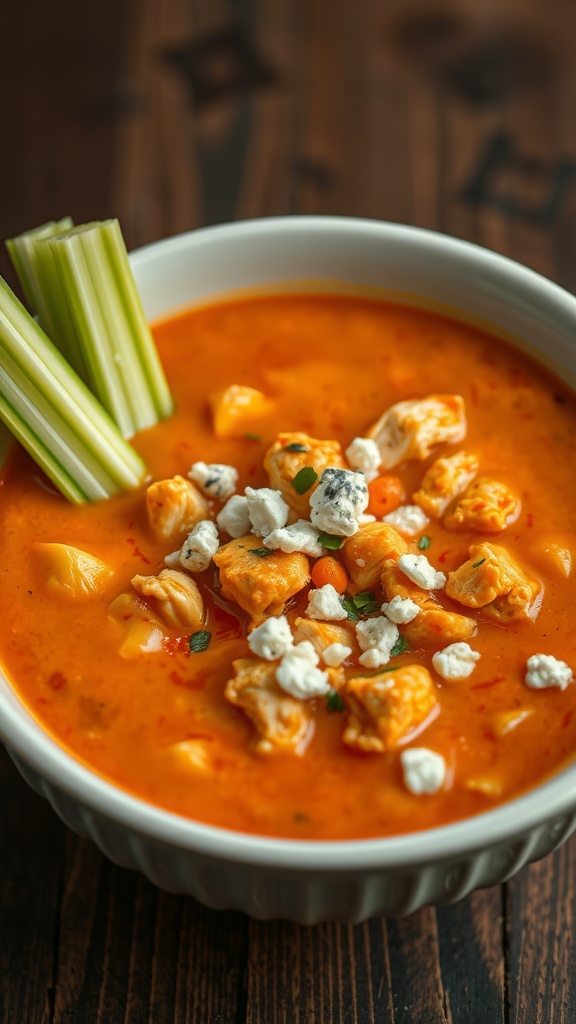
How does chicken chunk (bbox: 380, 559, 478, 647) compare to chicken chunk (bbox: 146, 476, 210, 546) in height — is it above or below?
below

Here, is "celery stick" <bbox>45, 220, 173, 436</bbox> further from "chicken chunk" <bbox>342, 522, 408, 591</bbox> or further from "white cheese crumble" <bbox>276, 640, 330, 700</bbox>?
"white cheese crumble" <bbox>276, 640, 330, 700</bbox>

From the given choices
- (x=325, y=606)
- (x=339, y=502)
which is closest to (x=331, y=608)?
(x=325, y=606)

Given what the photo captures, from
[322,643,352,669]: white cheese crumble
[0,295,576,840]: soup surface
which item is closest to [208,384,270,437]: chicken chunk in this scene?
[0,295,576,840]: soup surface

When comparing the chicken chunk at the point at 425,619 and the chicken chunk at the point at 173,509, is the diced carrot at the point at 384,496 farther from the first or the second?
the chicken chunk at the point at 173,509

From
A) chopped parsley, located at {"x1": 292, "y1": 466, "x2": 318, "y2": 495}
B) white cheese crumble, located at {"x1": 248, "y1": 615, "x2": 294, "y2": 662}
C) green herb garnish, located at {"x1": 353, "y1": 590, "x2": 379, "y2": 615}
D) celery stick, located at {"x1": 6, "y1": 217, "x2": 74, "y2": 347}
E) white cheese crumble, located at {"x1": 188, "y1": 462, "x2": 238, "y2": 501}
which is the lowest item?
green herb garnish, located at {"x1": 353, "y1": 590, "x2": 379, "y2": 615}

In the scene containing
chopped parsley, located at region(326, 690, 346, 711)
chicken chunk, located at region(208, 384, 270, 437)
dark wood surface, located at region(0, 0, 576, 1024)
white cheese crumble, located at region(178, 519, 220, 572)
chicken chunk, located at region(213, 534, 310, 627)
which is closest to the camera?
chopped parsley, located at region(326, 690, 346, 711)

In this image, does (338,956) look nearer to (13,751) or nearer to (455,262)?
(13,751)
